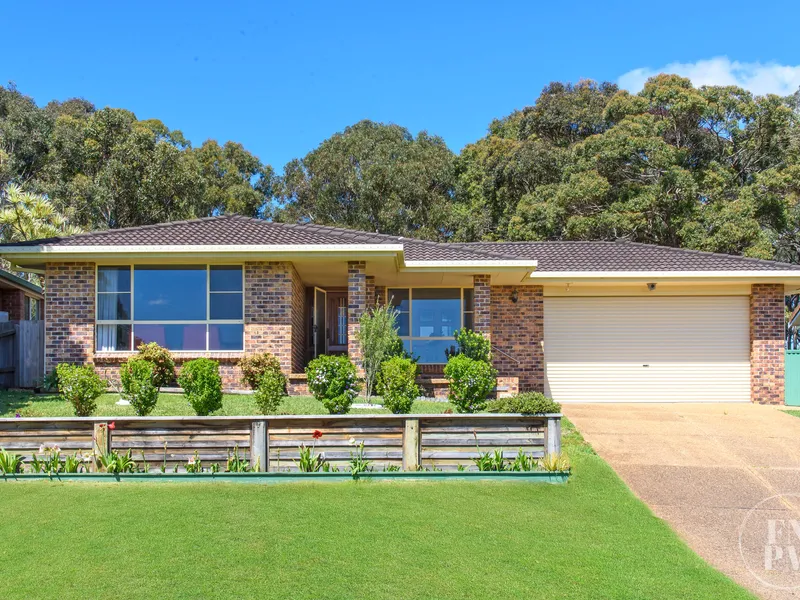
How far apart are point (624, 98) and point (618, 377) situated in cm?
1669

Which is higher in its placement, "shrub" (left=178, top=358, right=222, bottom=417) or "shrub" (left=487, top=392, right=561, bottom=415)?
"shrub" (left=178, top=358, right=222, bottom=417)

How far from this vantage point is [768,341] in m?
15.9

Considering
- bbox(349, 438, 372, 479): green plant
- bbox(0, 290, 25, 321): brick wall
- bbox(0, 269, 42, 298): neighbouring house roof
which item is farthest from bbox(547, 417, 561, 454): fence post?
bbox(0, 290, 25, 321): brick wall

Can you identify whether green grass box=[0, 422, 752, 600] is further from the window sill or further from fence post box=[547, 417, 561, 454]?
the window sill

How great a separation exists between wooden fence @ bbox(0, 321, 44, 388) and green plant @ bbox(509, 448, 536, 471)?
10.3 m

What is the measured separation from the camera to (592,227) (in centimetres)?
2711

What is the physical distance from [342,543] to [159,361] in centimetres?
881

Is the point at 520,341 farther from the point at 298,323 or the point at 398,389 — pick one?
the point at 398,389

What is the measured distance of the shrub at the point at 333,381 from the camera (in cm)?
1005

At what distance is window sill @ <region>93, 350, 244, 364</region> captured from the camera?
46.0 ft

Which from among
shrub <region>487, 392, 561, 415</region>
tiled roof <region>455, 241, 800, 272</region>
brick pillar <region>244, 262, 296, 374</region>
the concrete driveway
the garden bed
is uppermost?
tiled roof <region>455, 241, 800, 272</region>

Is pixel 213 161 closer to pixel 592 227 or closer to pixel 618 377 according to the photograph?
pixel 592 227

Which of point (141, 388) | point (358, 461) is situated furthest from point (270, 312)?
point (358, 461)

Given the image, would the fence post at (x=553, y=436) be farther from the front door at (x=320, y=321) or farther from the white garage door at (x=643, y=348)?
the front door at (x=320, y=321)
